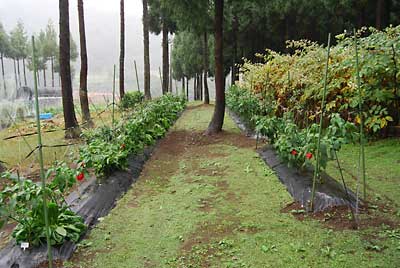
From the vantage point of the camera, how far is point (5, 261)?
2438 millimetres

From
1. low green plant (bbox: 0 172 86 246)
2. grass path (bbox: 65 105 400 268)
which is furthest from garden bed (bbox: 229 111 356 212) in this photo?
low green plant (bbox: 0 172 86 246)

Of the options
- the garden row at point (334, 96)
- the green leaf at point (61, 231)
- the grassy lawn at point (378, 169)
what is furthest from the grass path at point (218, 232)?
the grassy lawn at point (378, 169)

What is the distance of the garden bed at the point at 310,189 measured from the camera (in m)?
3.22

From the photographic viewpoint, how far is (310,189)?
349 centimetres

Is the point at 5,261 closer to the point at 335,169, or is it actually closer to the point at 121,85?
the point at 335,169

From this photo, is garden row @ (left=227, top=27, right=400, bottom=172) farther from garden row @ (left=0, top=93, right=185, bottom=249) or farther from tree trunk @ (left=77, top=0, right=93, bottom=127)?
tree trunk @ (left=77, top=0, right=93, bottom=127)

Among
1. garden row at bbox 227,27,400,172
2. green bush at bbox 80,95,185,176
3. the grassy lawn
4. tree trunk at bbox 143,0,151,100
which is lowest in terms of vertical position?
the grassy lawn

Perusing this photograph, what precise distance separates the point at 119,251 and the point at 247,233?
3.38 ft

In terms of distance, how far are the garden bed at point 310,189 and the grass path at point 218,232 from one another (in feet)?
0.36

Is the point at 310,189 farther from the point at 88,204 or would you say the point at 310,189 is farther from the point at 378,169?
the point at 88,204

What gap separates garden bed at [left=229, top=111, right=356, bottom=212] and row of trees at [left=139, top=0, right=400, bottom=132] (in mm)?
3421

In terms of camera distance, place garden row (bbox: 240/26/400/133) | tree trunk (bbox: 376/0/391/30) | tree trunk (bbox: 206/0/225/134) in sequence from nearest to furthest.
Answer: garden row (bbox: 240/26/400/133) → tree trunk (bbox: 206/0/225/134) → tree trunk (bbox: 376/0/391/30)

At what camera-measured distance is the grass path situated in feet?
8.09

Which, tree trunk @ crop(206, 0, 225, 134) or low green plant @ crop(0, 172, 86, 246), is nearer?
low green plant @ crop(0, 172, 86, 246)
